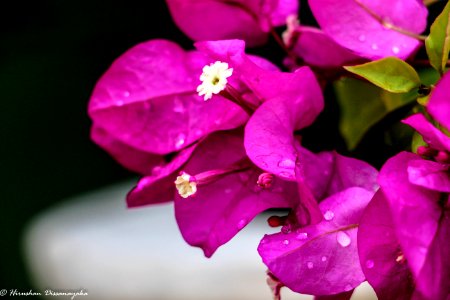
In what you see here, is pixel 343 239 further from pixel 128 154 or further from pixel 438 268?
pixel 128 154

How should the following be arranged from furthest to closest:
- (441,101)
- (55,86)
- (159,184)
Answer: (55,86) < (159,184) < (441,101)

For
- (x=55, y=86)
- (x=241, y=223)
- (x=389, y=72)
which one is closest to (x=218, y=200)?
(x=241, y=223)

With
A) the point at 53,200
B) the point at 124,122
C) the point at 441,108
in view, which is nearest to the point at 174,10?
the point at 124,122

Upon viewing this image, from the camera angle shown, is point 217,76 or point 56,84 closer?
point 217,76

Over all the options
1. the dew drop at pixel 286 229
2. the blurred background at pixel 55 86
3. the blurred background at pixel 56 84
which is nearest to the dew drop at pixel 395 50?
the dew drop at pixel 286 229

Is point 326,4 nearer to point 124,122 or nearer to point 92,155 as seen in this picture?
point 124,122

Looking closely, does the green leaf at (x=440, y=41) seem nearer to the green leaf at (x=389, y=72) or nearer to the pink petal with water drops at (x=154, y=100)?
the green leaf at (x=389, y=72)

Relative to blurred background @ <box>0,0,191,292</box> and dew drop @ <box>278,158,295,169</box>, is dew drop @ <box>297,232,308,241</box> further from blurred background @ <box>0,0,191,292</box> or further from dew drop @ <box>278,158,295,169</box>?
blurred background @ <box>0,0,191,292</box>
